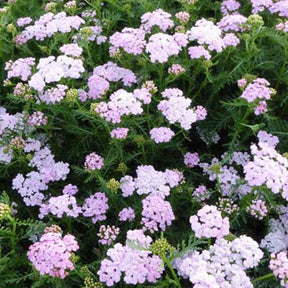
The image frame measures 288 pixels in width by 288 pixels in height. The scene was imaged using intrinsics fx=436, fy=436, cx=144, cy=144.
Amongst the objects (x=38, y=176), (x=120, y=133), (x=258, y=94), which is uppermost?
(x=258, y=94)

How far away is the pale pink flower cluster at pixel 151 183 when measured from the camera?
3.11m

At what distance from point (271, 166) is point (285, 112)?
1.24 m

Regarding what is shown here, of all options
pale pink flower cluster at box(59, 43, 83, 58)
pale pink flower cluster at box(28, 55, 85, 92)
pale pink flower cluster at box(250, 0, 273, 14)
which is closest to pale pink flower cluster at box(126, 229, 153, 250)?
pale pink flower cluster at box(28, 55, 85, 92)

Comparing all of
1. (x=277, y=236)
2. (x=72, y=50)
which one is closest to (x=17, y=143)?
(x=72, y=50)

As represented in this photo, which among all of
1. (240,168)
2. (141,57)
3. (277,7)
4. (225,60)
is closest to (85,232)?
(240,168)

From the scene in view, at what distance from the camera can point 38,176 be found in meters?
3.38

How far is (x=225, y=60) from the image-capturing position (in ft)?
12.4

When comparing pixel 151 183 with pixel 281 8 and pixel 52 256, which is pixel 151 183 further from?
pixel 281 8

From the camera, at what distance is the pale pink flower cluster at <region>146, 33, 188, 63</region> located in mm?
3416

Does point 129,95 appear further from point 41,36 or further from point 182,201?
point 41,36

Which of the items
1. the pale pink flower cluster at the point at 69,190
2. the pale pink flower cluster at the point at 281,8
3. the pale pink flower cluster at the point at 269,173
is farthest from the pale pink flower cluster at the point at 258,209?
the pale pink flower cluster at the point at 281,8

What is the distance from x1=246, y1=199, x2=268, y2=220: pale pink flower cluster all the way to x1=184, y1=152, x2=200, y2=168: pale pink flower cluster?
67 cm

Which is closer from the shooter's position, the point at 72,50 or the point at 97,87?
the point at 97,87

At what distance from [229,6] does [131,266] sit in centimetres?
286
